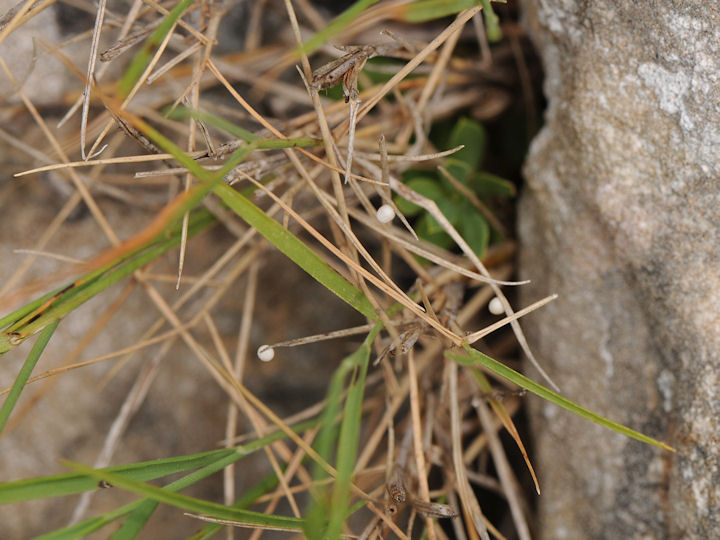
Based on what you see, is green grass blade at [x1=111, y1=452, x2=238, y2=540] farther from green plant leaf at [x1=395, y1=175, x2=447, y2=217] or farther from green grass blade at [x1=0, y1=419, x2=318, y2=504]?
green plant leaf at [x1=395, y1=175, x2=447, y2=217]

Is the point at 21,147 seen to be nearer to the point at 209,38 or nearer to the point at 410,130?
the point at 209,38

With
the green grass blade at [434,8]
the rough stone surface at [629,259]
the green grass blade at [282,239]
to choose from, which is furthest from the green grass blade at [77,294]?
the rough stone surface at [629,259]

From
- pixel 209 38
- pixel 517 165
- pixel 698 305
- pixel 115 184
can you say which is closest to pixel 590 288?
Answer: pixel 698 305

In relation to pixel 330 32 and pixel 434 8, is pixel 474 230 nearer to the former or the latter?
pixel 434 8

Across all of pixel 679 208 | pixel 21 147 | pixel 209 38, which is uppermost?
pixel 209 38

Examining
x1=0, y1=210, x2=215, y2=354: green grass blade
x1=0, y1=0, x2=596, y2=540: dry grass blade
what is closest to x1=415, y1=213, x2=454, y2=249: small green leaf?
x1=0, y1=0, x2=596, y2=540: dry grass blade
